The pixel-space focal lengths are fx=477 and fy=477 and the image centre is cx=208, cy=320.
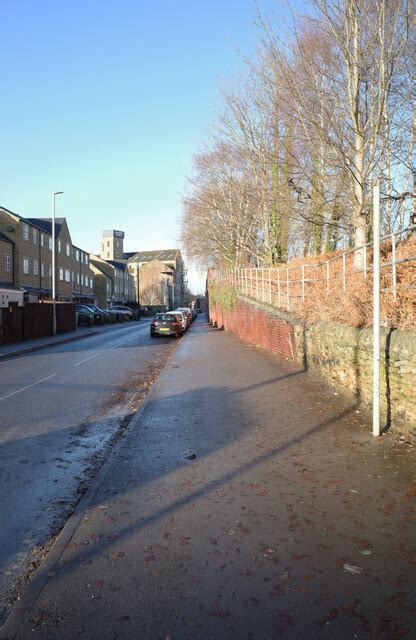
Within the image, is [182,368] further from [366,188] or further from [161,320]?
[161,320]

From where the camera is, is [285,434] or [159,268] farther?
[159,268]

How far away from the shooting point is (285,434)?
6.44 m

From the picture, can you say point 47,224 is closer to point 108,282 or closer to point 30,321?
point 30,321

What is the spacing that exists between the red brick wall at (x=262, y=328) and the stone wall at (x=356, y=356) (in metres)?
0.03

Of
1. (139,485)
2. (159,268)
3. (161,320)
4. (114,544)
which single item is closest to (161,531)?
(114,544)

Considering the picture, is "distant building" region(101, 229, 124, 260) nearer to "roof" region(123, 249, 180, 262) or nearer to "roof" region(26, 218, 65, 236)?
"roof" region(123, 249, 180, 262)

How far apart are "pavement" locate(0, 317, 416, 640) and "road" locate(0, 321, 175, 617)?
308 millimetres

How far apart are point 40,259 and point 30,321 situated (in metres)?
21.5

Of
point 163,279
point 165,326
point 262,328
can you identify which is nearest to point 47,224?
point 165,326

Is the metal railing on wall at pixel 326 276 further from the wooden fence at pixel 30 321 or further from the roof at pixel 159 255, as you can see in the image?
the roof at pixel 159 255

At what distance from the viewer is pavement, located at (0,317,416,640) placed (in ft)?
8.91

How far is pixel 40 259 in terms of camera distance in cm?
4716

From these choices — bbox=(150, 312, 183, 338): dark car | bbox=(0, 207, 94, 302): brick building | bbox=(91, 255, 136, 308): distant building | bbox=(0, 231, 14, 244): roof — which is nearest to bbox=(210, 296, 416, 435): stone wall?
bbox=(150, 312, 183, 338): dark car

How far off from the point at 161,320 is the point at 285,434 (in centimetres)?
2205
